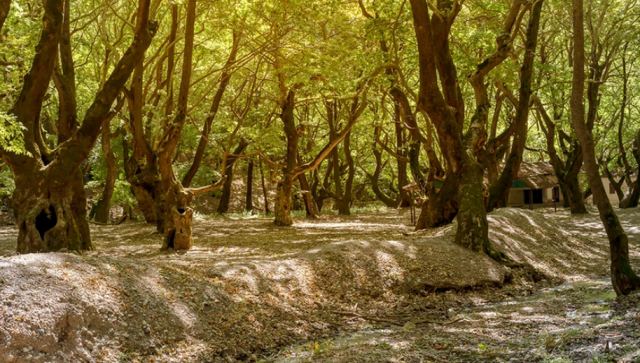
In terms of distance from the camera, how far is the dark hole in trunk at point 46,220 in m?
9.79

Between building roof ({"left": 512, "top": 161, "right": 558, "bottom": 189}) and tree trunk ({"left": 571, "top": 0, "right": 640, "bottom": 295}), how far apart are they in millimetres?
23865

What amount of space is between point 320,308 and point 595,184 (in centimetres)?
406

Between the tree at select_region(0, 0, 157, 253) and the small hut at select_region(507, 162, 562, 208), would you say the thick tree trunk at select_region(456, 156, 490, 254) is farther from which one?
the small hut at select_region(507, 162, 562, 208)

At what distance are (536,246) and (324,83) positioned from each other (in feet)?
28.3

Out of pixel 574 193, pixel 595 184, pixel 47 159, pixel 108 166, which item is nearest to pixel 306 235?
pixel 108 166

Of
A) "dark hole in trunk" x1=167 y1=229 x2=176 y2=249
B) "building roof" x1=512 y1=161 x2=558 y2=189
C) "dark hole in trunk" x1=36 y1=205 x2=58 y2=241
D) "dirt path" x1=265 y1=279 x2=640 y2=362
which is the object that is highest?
"building roof" x1=512 y1=161 x2=558 y2=189

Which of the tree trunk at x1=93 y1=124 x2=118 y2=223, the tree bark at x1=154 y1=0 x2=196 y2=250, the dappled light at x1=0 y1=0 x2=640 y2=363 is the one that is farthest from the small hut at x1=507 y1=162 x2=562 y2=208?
the tree bark at x1=154 y1=0 x2=196 y2=250

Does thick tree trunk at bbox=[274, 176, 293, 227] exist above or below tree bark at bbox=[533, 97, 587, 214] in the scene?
below

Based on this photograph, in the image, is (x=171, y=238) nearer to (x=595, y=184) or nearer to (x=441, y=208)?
(x=441, y=208)

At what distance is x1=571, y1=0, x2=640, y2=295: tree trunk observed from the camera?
8391 mm

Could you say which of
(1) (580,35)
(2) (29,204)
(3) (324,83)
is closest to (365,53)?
(3) (324,83)

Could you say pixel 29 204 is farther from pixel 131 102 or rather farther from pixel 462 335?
pixel 462 335

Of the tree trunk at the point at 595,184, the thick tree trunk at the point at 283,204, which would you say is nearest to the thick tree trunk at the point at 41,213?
the tree trunk at the point at 595,184

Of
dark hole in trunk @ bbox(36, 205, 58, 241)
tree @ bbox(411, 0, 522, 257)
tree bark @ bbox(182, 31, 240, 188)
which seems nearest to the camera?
dark hole in trunk @ bbox(36, 205, 58, 241)
